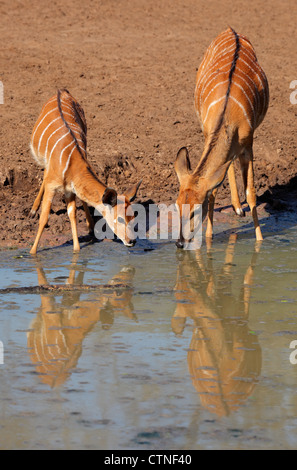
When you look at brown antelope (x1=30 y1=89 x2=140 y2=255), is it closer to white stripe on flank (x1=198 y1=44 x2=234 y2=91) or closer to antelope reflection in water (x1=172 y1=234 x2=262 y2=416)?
antelope reflection in water (x1=172 y1=234 x2=262 y2=416)

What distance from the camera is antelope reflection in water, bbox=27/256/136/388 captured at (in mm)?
4426

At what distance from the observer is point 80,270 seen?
22.4 feet

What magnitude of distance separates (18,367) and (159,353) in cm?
80

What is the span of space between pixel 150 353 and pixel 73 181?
3.30m

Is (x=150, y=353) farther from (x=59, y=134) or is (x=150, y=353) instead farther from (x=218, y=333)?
(x=59, y=134)

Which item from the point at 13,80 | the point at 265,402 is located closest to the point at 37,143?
the point at 13,80

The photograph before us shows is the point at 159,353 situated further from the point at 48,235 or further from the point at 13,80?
the point at 13,80

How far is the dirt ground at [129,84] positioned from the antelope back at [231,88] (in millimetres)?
1425

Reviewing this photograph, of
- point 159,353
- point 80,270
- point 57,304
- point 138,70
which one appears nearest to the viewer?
point 159,353

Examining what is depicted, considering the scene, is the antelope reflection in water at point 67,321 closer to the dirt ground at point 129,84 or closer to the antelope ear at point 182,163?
the antelope ear at point 182,163

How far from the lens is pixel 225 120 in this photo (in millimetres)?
7414

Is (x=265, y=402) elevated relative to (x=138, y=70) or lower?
lower

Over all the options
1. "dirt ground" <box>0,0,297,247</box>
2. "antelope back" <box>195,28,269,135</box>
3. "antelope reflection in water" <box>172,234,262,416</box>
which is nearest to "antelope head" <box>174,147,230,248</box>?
"antelope reflection in water" <box>172,234,262,416</box>

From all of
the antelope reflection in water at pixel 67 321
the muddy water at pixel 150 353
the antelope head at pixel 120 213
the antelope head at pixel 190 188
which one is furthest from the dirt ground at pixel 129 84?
the antelope reflection in water at pixel 67 321
